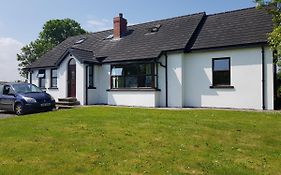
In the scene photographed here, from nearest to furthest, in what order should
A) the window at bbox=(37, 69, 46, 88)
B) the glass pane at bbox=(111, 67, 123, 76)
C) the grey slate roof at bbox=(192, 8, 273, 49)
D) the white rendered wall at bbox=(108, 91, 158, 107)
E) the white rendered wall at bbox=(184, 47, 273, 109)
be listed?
the white rendered wall at bbox=(184, 47, 273, 109) → the grey slate roof at bbox=(192, 8, 273, 49) → the white rendered wall at bbox=(108, 91, 158, 107) → the glass pane at bbox=(111, 67, 123, 76) → the window at bbox=(37, 69, 46, 88)

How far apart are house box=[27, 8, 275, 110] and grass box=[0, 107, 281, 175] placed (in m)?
5.34

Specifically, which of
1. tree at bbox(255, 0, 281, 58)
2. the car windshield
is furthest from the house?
the car windshield

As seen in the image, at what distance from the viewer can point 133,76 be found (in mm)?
21469

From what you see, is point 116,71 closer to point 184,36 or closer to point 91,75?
point 91,75

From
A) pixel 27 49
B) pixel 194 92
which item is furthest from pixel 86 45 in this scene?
pixel 27 49

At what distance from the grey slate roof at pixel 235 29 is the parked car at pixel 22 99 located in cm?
951

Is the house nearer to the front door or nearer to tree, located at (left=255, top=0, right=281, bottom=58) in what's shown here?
the front door

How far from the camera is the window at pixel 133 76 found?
20766 mm

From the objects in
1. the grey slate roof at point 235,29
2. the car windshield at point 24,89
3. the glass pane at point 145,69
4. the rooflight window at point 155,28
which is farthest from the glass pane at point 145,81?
the car windshield at point 24,89

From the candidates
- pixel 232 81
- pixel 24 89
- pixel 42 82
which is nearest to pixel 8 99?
pixel 24 89

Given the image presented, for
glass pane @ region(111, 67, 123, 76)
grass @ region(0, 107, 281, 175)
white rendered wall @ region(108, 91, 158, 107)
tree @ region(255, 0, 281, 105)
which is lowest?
grass @ region(0, 107, 281, 175)

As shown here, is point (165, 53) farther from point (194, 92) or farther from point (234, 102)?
point (234, 102)

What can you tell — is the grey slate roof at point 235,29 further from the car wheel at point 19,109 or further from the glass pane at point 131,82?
the car wheel at point 19,109

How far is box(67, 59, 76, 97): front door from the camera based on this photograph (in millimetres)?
23930
